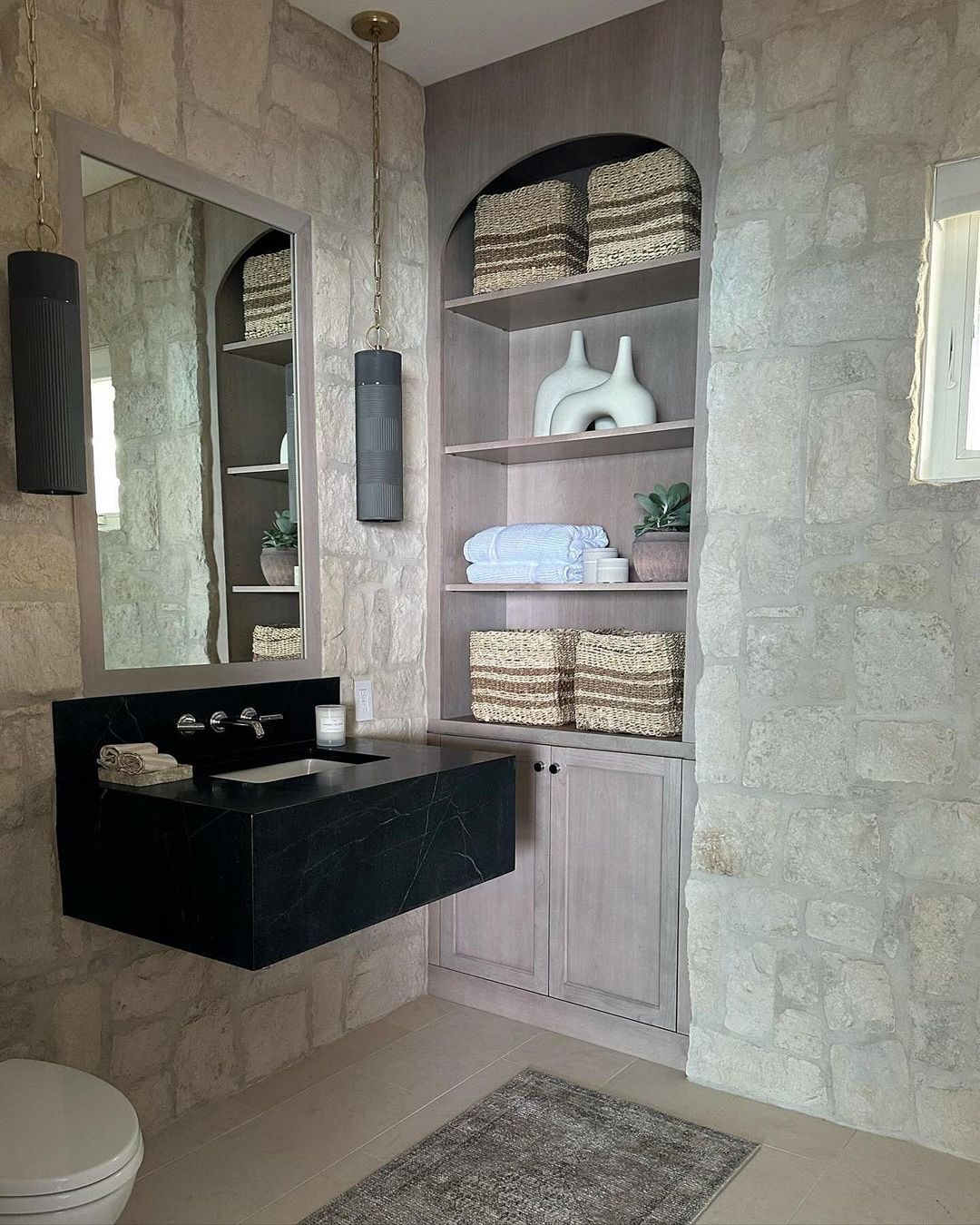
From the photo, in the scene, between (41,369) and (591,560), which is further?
(591,560)

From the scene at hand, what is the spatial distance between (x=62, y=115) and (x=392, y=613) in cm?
151

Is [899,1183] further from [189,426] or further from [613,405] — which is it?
[189,426]

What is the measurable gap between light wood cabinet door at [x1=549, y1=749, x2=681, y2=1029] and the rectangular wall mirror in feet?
2.76

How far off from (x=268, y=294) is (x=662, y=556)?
49.9 inches

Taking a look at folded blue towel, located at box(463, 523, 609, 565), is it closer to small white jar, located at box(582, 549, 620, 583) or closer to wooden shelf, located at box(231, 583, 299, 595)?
small white jar, located at box(582, 549, 620, 583)

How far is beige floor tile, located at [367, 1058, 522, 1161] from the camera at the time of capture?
89.0 inches

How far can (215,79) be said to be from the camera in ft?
7.91

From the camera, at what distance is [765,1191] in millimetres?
2100

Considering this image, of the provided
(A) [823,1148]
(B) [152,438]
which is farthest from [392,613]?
(A) [823,1148]

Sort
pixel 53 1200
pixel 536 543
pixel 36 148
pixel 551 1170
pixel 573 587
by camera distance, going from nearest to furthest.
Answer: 1. pixel 53 1200
2. pixel 36 148
3. pixel 551 1170
4. pixel 573 587
5. pixel 536 543

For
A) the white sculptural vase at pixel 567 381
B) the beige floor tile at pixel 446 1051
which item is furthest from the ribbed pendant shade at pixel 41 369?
the beige floor tile at pixel 446 1051

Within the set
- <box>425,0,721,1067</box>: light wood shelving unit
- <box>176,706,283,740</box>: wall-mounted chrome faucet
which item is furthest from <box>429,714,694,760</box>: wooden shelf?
<box>176,706,283,740</box>: wall-mounted chrome faucet

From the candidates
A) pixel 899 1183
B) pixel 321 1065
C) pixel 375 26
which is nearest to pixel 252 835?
pixel 321 1065

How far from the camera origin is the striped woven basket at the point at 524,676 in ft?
9.41
